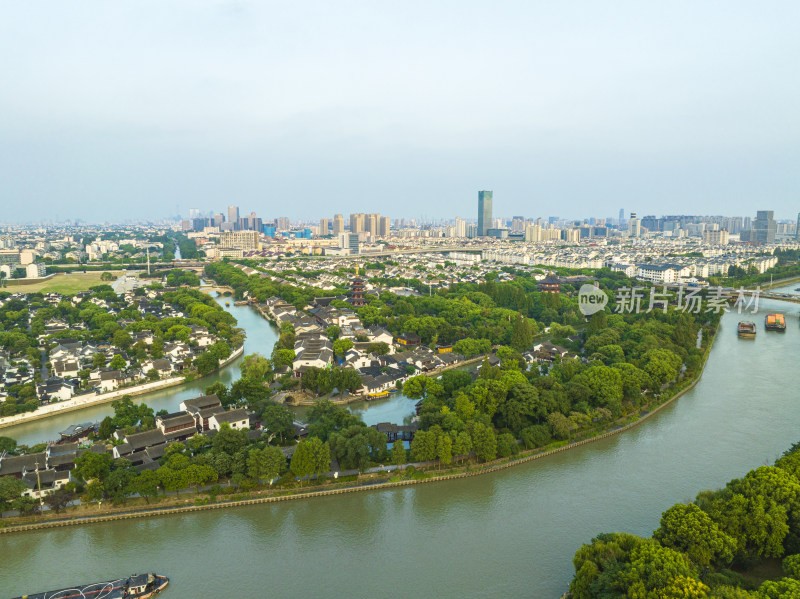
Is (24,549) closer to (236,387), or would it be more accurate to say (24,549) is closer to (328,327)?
(236,387)

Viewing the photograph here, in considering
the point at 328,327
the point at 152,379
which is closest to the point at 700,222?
the point at 328,327

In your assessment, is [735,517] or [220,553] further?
[220,553]

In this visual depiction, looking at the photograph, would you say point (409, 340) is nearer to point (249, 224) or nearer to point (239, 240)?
point (239, 240)

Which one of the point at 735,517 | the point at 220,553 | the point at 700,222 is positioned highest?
the point at 700,222

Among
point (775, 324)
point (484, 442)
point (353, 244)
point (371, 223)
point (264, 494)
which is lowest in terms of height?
point (264, 494)

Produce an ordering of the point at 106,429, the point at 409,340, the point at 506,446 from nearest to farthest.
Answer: the point at 506,446 < the point at 106,429 < the point at 409,340

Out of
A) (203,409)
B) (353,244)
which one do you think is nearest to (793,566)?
(203,409)
